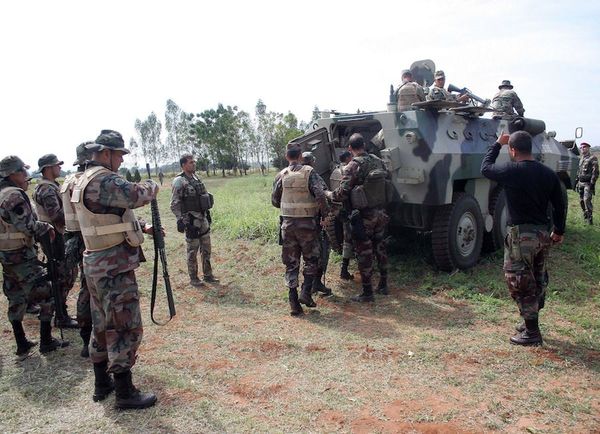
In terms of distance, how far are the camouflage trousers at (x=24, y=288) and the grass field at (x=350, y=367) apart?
414 millimetres

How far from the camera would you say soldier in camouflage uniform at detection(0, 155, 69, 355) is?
4363mm

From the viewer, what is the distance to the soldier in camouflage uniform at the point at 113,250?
3303mm

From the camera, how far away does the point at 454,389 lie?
3.45 meters

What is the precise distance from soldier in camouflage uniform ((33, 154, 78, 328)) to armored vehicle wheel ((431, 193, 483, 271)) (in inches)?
167

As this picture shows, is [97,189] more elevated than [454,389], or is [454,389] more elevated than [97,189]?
[97,189]

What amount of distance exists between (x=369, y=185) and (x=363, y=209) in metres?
0.29

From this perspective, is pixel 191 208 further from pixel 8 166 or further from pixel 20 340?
pixel 20 340

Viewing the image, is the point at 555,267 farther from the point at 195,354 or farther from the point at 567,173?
the point at 195,354

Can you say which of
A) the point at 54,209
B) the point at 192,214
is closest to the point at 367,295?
the point at 192,214

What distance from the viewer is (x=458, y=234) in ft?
21.0

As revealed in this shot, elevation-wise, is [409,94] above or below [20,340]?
above

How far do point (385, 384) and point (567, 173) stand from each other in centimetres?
653

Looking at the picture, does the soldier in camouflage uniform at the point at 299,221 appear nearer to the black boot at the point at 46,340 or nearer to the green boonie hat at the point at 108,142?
the green boonie hat at the point at 108,142

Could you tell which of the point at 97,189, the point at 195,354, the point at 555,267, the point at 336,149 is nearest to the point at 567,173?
the point at 555,267
